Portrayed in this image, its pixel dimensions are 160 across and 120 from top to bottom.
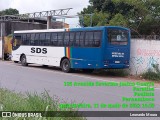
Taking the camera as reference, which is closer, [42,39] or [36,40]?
[42,39]

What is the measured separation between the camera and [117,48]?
18.6 m

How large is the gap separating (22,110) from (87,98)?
4.63m

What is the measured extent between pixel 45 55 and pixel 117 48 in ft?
19.8

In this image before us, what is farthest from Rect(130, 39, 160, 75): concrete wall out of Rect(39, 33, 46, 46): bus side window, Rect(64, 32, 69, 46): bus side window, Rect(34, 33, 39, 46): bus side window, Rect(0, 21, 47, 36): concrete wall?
Rect(0, 21, 47, 36): concrete wall

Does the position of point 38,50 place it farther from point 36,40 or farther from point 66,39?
point 66,39

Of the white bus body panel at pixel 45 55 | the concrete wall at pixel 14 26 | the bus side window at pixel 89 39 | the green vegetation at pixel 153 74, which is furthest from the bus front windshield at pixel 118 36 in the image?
the concrete wall at pixel 14 26

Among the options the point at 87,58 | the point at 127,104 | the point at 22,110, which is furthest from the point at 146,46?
the point at 22,110

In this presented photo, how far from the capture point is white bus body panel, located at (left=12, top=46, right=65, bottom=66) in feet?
70.8

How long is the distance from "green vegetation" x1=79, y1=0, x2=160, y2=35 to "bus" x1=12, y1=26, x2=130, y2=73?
6325mm

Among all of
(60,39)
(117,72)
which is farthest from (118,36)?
(60,39)

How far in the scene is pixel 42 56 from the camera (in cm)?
2319

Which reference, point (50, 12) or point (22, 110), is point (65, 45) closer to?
point (22, 110)

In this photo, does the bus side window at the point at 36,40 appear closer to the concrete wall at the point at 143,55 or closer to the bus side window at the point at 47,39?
the bus side window at the point at 47,39

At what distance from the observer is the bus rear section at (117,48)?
1834cm
